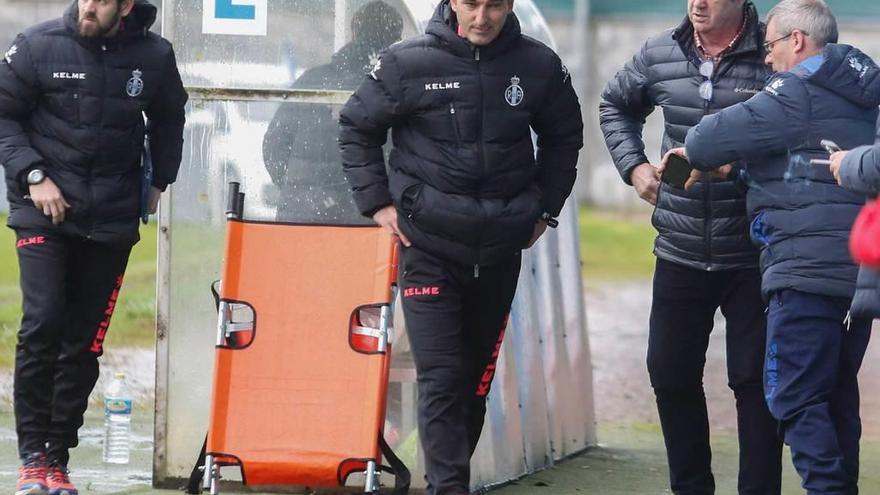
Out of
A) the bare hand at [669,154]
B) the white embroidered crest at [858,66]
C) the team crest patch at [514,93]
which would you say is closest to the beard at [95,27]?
the team crest patch at [514,93]

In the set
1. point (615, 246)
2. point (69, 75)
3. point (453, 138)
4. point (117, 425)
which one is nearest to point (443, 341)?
point (453, 138)

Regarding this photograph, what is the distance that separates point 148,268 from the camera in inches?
577

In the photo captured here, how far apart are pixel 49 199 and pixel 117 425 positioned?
1.77 metres

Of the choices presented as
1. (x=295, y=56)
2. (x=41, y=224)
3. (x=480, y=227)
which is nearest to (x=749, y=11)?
(x=480, y=227)

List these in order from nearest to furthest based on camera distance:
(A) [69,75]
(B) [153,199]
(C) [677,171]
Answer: (C) [677,171], (A) [69,75], (B) [153,199]

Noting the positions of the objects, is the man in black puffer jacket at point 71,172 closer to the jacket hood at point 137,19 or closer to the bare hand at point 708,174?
the jacket hood at point 137,19

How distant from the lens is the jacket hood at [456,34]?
5.84m

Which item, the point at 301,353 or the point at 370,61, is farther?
the point at 370,61

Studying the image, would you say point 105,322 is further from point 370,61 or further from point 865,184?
point 865,184

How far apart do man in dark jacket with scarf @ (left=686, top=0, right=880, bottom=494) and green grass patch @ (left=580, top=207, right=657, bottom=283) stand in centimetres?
957

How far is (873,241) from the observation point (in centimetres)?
438

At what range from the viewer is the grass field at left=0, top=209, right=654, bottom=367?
11336 mm

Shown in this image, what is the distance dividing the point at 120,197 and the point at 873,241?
3.00m

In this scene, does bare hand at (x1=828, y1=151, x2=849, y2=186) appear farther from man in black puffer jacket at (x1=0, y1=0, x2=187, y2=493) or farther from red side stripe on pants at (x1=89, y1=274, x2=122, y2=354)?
red side stripe on pants at (x1=89, y1=274, x2=122, y2=354)
